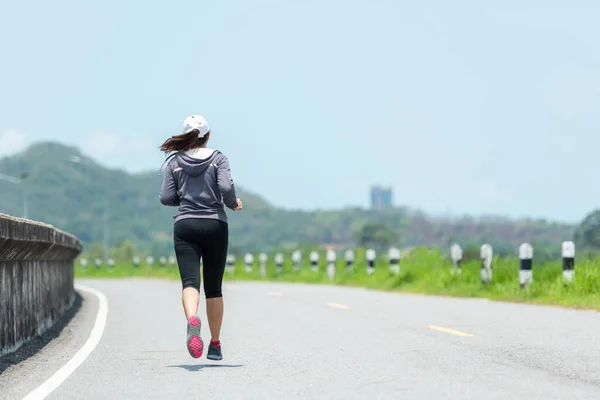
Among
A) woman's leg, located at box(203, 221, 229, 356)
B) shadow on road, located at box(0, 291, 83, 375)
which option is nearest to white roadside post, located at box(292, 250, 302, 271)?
shadow on road, located at box(0, 291, 83, 375)

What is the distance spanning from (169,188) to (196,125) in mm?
554

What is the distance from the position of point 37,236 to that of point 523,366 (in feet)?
18.0

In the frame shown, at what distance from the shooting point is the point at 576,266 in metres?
17.7

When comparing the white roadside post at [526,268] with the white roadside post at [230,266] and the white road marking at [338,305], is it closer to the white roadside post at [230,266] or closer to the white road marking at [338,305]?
the white road marking at [338,305]

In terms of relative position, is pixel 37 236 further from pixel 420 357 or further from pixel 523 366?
pixel 523 366

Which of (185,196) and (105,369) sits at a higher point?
(185,196)

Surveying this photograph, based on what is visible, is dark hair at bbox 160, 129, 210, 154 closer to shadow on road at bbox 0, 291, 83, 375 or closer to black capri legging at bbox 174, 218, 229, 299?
black capri legging at bbox 174, 218, 229, 299

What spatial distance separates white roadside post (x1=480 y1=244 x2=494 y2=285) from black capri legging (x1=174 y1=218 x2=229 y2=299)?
11.3m

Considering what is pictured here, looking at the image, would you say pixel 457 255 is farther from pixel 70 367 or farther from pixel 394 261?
pixel 70 367

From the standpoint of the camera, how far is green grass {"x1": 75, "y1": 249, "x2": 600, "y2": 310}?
53.8 feet

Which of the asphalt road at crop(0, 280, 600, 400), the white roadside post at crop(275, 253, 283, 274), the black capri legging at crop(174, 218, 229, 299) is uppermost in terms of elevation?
the black capri legging at crop(174, 218, 229, 299)

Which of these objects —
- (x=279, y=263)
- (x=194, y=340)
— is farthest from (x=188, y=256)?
(x=279, y=263)

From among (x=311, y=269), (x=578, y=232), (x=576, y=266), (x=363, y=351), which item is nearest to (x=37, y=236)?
(x=363, y=351)

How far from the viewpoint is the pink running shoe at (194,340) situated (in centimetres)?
815
